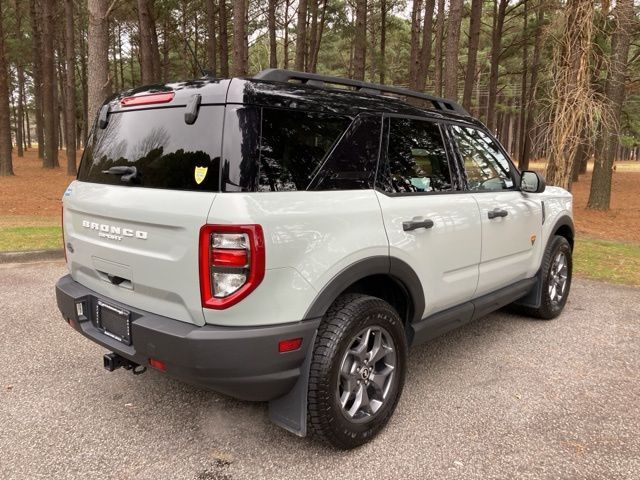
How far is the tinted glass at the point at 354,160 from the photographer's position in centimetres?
257

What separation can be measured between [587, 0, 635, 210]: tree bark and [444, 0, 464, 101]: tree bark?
2.85m

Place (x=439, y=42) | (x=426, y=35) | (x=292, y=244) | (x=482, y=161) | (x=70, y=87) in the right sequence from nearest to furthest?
(x=292, y=244)
(x=482, y=161)
(x=426, y=35)
(x=439, y=42)
(x=70, y=87)

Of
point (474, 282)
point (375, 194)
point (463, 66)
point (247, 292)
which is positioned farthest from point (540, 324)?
point (463, 66)

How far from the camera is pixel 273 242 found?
2.23 metres

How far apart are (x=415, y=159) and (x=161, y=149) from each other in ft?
5.20

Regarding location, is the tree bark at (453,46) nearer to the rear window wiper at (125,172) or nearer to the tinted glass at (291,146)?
the tinted glass at (291,146)

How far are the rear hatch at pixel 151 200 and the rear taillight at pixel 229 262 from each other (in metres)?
0.06

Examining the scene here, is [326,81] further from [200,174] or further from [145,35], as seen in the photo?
[145,35]

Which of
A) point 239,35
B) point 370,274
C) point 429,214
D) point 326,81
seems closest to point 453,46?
point 239,35

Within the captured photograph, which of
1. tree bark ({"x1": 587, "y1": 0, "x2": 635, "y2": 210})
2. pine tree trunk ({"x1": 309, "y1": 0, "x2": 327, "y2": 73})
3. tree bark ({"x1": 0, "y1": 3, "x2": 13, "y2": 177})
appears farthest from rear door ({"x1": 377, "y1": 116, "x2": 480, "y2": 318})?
tree bark ({"x1": 0, "y1": 3, "x2": 13, "y2": 177})

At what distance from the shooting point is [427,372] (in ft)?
12.0

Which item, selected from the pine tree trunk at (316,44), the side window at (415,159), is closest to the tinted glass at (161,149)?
the side window at (415,159)

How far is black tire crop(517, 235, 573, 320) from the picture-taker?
15.1ft

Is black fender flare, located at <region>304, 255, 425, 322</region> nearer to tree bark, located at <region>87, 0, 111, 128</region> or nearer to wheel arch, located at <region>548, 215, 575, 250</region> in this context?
wheel arch, located at <region>548, 215, 575, 250</region>
